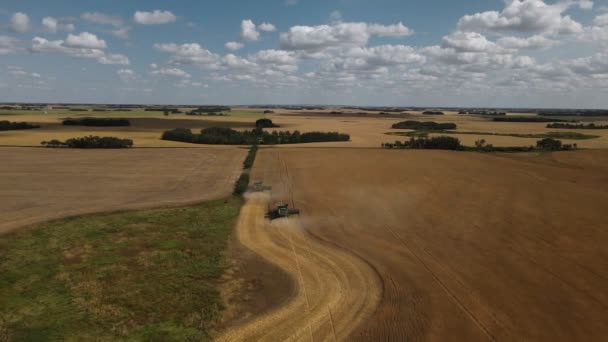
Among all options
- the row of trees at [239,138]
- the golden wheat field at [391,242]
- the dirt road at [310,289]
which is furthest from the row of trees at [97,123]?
the dirt road at [310,289]

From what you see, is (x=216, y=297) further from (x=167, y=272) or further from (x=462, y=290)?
(x=462, y=290)

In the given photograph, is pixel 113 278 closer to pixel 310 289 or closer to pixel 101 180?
pixel 310 289

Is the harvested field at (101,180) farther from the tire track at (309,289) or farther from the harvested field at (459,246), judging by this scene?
the tire track at (309,289)

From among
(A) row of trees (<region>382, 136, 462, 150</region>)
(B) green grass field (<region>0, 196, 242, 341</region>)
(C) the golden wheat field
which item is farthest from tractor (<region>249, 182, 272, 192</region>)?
(A) row of trees (<region>382, 136, 462, 150</region>)

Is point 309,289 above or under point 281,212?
under

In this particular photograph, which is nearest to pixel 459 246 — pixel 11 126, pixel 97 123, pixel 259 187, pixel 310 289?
pixel 310 289

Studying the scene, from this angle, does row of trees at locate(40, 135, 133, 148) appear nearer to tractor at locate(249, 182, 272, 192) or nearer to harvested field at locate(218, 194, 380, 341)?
tractor at locate(249, 182, 272, 192)
